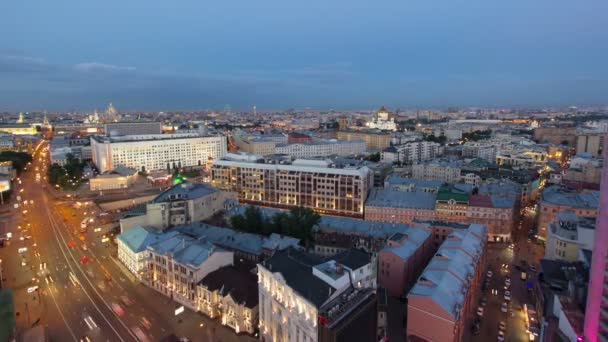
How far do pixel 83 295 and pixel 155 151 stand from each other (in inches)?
1791

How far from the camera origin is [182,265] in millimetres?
20094

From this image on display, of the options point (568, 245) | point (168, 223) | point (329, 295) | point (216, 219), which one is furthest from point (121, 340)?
point (568, 245)

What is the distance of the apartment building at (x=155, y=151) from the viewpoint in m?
59.3

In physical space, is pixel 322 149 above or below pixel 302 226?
above

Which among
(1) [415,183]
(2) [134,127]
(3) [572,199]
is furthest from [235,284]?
(2) [134,127]

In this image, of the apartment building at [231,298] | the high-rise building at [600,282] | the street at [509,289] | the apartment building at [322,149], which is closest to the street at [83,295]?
the apartment building at [231,298]

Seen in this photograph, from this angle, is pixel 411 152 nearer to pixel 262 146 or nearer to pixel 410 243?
pixel 262 146

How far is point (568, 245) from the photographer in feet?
73.9

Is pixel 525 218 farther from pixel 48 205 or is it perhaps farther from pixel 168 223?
pixel 48 205

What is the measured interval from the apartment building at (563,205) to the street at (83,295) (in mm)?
25735

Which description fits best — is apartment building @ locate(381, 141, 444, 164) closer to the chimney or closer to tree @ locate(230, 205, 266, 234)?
tree @ locate(230, 205, 266, 234)

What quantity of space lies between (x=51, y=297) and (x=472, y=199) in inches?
1224

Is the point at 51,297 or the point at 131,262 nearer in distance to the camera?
the point at 51,297

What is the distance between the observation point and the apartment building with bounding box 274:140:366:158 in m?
72.1
